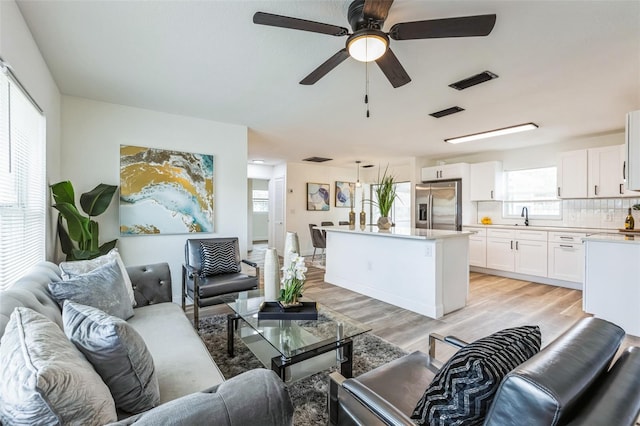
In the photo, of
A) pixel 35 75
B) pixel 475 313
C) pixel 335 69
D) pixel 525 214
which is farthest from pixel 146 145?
pixel 525 214

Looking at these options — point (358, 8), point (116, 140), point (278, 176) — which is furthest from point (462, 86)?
point (278, 176)

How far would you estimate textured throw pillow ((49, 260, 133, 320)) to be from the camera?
1.64 meters

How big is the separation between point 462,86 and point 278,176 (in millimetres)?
5466

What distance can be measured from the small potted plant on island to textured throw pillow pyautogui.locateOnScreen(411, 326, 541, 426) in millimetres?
1214

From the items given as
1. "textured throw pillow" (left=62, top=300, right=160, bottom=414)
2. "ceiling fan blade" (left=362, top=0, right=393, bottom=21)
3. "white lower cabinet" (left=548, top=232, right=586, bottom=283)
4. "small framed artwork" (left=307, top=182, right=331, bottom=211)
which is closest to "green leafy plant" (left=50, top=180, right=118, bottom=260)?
"textured throw pillow" (left=62, top=300, right=160, bottom=414)

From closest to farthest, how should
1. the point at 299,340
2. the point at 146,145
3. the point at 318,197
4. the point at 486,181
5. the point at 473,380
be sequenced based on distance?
the point at 473,380, the point at 299,340, the point at 146,145, the point at 486,181, the point at 318,197

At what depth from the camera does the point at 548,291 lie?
443cm

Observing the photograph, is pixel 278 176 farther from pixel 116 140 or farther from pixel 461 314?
pixel 461 314

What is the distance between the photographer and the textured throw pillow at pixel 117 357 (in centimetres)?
99

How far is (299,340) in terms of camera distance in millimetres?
1837

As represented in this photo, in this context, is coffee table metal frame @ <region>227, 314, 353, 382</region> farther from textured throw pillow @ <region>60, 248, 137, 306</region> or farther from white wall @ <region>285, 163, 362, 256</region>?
white wall @ <region>285, 163, 362, 256</region>

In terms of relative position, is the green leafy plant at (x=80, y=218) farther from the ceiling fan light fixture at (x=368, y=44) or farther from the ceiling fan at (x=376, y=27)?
the ceiling fan light fixture at (x=368, y=44)

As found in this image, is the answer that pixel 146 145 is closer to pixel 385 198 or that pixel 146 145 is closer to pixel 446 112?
pixel 385 198

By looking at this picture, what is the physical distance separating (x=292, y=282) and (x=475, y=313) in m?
2.52
